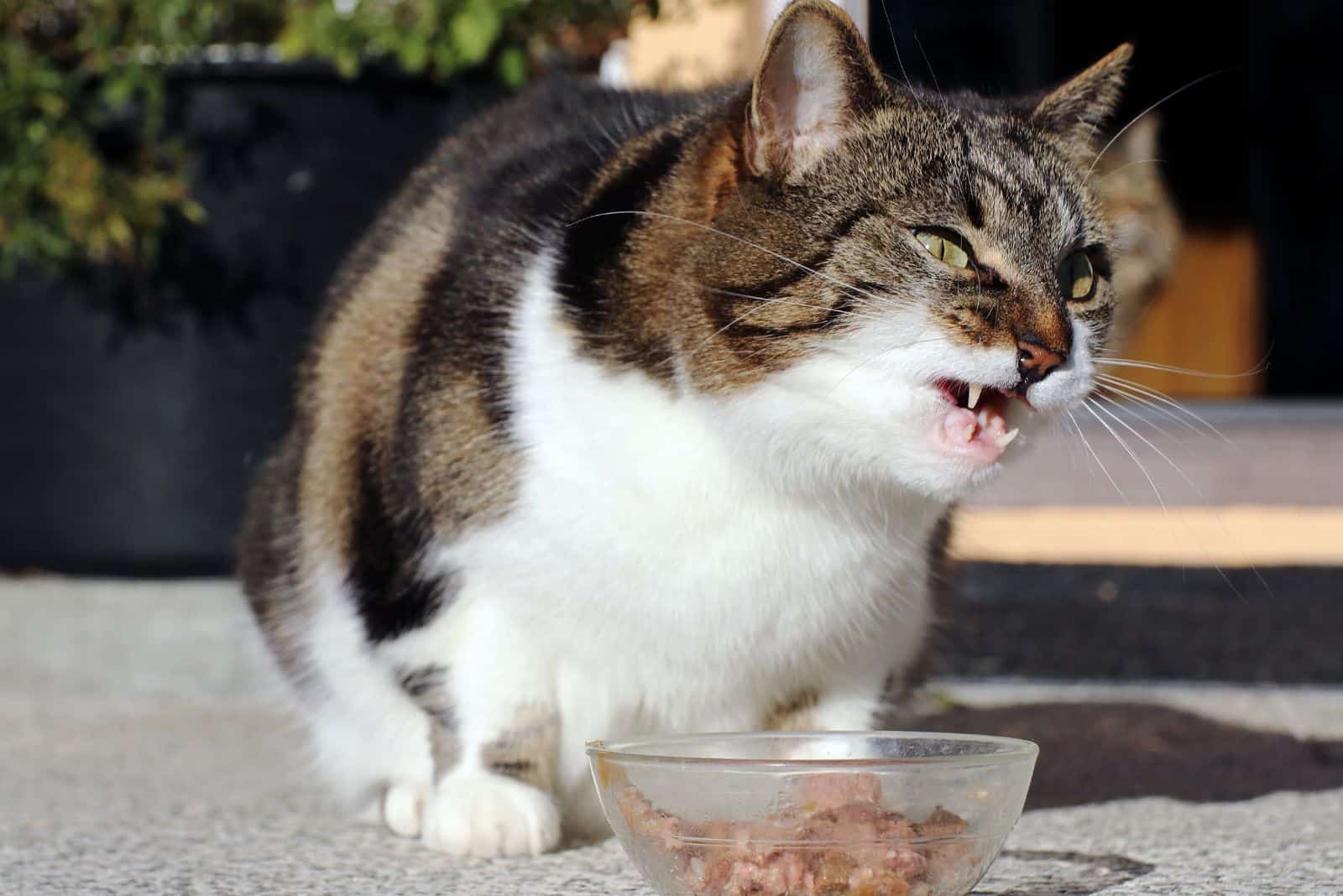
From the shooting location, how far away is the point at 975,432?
1.57m

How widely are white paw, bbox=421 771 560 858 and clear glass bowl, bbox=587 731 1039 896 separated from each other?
14.8 inches

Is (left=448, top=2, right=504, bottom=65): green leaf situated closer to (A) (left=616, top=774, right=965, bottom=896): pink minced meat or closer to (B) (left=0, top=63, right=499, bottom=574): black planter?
(B) (left=0, top=63, right=499, bottom=574): black planter

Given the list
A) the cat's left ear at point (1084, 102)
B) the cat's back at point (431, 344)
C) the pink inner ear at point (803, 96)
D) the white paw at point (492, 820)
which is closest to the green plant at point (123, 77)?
the cat's back at point (431, 344)

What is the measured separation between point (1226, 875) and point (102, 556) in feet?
7.49

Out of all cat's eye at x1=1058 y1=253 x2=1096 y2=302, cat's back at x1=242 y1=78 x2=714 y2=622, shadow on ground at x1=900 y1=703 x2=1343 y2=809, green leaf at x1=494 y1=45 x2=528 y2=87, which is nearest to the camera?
cat's eye at x1=1058 y1=253 x2=1096 y2=302

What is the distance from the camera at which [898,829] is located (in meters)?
1.38

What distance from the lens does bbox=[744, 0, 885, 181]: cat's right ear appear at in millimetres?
1613

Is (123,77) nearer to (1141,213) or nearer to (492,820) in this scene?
(492,820)

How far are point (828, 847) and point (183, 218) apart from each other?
2194mm

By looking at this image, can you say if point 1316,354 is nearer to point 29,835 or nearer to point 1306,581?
point 1306,581

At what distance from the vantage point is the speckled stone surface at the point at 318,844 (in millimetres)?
1606

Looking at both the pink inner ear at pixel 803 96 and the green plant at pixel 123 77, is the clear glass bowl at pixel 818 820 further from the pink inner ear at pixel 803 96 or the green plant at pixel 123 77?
the green plant at pixel 123 77

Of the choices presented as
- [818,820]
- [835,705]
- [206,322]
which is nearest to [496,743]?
[835,705]

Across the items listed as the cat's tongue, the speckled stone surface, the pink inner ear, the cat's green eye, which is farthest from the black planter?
the cat's tongue
